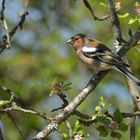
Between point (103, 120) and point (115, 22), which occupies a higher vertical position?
point (115, 22)

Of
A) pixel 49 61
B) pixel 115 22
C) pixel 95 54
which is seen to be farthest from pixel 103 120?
pixel 49 61

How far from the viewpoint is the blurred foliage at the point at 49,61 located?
765 cm

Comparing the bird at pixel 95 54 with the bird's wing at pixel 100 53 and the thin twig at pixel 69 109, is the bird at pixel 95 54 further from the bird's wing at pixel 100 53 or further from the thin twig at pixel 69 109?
the thin twig at pixel 69 109

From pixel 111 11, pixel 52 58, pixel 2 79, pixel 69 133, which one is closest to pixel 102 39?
pixel 52 58

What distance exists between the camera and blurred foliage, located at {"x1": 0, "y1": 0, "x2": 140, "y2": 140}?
7.65 metres

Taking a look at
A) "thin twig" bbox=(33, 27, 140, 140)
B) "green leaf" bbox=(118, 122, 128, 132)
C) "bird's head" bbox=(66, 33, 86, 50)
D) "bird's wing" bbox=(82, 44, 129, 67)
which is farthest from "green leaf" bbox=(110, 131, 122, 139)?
"bird's head" bbox=(66, 33, 86, 50)

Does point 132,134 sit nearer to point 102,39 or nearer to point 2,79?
point 2,79

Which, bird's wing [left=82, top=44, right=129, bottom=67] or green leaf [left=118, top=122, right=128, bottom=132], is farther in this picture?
bird's wing [left=82, top=44, right=129, bottom=67]

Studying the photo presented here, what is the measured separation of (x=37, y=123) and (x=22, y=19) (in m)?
3.38

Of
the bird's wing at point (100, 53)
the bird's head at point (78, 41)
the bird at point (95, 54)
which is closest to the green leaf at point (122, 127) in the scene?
the bird at point (95, 54)

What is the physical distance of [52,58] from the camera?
915cm

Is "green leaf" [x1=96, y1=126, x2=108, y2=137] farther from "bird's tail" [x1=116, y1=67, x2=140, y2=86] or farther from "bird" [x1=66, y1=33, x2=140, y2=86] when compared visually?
"bird" [x1=66, y1=33, x2=140, y2=86]

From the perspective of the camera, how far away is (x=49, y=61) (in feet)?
29.7

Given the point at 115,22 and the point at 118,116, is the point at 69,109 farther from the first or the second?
the point at 115,22
